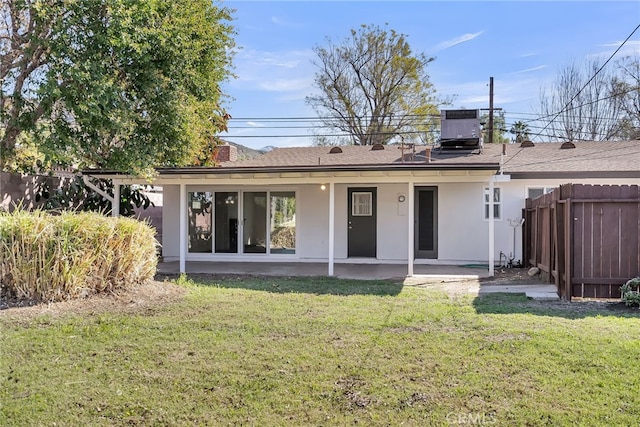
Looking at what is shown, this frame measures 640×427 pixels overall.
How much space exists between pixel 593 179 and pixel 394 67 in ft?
54.6

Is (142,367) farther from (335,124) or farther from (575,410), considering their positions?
(335,124)

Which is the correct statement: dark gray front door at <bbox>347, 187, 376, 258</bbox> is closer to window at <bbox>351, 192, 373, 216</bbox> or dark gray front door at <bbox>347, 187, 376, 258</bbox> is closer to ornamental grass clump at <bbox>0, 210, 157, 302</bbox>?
window at <bbox>351, 192, 373, 216</bbox>

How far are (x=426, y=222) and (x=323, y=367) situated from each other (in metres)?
8.72

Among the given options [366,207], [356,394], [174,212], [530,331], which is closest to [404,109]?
[366,207]

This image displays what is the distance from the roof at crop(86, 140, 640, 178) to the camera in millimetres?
9789

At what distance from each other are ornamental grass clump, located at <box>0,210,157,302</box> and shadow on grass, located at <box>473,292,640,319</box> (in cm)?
514

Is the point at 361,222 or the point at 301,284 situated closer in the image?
the point at 301,284

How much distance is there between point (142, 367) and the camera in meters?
4.03

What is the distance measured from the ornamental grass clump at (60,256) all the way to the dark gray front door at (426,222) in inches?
299

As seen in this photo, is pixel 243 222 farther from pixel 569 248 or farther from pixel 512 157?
pixel 569 248

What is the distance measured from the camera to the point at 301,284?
333 inches

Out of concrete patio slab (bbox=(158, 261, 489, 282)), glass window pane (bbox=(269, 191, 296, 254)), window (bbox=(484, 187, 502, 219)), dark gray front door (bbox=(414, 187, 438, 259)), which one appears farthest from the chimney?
window (bbox=(484, 187, 502, 219))

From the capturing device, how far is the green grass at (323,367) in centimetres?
320

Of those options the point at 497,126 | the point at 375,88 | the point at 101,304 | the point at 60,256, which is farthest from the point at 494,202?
the point at 497,126
